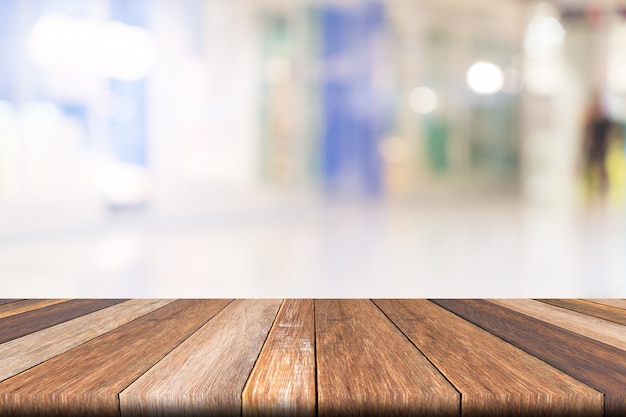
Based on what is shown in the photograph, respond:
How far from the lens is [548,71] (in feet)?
25.3

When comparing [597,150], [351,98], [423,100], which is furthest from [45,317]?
[423,100]

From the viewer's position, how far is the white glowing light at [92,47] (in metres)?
4.82

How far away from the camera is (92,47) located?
5148mm

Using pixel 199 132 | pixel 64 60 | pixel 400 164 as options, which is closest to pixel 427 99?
pixel 400 164

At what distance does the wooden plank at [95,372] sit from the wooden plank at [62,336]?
0.02 meters

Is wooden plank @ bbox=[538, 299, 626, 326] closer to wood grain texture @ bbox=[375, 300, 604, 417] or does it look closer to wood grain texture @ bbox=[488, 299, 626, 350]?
wood grain texture @ bbox=[488, 299, 626, 350]

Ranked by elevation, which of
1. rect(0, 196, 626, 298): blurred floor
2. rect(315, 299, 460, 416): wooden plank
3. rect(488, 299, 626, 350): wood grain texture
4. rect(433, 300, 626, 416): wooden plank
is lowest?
rect(0, 196, 626, 298): blurred floor

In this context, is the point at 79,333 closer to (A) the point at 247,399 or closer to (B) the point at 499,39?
(A) the point at 247,399

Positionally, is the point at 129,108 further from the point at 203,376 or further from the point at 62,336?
the point at 203,376

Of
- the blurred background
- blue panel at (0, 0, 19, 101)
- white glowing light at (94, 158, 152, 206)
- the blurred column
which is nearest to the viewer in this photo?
the blurred background

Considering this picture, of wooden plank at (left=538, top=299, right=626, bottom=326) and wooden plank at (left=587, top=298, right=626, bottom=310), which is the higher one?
wooden plank at (left=538, top=299, right=626, bottom=326)

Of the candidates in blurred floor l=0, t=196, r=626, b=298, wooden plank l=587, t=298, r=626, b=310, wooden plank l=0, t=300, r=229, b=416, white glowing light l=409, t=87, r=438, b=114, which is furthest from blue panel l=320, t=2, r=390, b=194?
wooden plank l=0, t=300, r=229, b=416

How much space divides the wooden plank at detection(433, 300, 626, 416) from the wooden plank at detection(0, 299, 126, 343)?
1.77 feet

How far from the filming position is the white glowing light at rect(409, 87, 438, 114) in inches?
306
